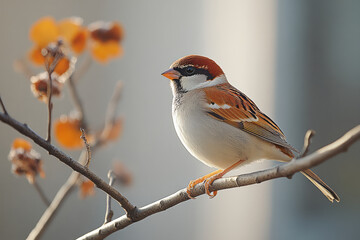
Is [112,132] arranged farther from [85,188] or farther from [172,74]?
[172,74]

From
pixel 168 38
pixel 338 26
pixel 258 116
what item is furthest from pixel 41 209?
pixel 258 116

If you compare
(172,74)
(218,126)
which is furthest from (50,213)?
(172,74)

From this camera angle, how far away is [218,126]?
130cm

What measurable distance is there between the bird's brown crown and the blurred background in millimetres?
1508

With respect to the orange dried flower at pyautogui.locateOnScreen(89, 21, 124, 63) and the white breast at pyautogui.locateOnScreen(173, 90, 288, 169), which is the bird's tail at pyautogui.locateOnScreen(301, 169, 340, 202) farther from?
the orange dried flower at pyautogui.locateOnScreen(89, 21, 124, 63)

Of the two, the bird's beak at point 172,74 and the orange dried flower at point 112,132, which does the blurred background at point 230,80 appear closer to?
the bird's beak at point 172,74

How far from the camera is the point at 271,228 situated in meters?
2.94

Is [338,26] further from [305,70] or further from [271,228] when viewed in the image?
[271,228]

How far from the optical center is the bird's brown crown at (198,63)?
1.40 meters

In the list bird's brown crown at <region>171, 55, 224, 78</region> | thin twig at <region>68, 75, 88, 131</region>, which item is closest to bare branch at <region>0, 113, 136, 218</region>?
thin twig at <region>68, 75, 88, 131</region>

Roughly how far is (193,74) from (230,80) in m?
1.67

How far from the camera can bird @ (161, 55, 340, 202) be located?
49.5 inches

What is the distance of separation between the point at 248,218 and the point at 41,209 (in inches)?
58.5

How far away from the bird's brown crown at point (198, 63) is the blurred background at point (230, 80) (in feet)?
4.95
